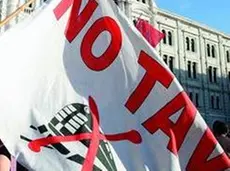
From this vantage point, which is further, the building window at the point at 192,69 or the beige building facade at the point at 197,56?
the building window at the point at 192,69

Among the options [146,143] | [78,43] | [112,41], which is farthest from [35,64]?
[146,143]

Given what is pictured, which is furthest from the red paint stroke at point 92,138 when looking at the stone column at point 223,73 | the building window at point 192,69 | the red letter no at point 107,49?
the stone column at point 223,73

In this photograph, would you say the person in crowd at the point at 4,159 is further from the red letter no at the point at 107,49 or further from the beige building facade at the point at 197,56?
the beige building facade at the point at 197,56

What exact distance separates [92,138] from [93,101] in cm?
24

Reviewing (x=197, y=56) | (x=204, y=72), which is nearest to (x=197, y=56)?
(x=197, y=56)

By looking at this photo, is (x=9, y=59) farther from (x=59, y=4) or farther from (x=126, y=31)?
(x=126, y=31)

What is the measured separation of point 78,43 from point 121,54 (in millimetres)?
266

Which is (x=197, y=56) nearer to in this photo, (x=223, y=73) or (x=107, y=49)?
(x=223, y=73)

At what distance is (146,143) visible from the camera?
99.3 inches

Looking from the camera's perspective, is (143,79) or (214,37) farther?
(214,37)

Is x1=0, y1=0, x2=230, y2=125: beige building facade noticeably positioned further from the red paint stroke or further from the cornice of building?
the red paint stroke

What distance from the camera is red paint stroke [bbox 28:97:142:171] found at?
2316 millimetres

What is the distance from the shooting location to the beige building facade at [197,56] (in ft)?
102

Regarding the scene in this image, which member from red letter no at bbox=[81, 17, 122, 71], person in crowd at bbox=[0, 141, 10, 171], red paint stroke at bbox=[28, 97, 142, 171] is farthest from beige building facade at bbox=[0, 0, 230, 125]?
person in crowd at bbox=[0, 141, 10, 171]
